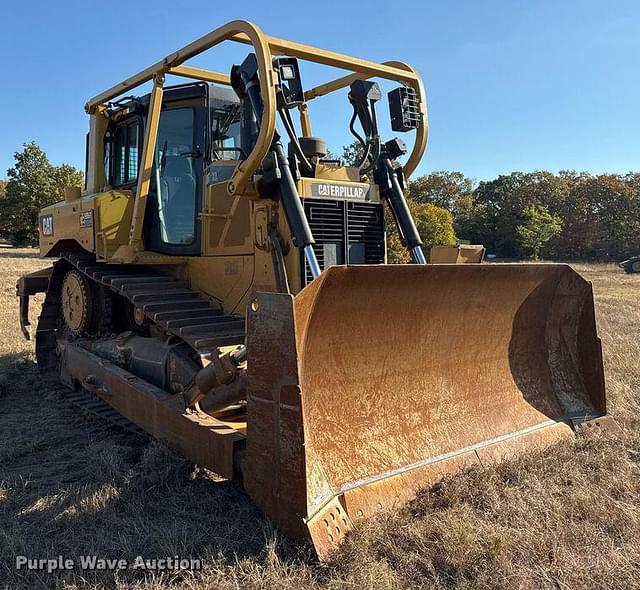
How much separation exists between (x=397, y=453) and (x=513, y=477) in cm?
75

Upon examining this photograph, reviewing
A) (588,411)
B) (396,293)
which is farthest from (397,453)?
(588,411)

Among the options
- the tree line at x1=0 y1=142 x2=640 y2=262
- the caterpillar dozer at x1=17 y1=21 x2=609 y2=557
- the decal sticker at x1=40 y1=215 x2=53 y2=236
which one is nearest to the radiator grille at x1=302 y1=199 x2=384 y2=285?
the caterpillar dozer at x1=17 y1=21 x2=609 y2=557

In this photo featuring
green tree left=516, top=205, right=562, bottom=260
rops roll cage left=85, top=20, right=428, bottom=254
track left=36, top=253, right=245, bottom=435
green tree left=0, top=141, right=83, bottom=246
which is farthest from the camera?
green tree left=516, top=205, right=562, bottom=260

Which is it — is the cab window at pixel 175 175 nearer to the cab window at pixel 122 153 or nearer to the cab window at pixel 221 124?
the cab window at pixel 221 124

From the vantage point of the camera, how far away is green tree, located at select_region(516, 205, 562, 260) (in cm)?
4231

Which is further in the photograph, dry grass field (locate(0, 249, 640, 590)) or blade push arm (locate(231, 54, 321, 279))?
blade push arm (locate(231, 54, 321, 279))

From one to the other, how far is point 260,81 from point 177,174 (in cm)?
182

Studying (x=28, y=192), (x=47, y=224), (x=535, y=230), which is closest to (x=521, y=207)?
(x=535, y=230)

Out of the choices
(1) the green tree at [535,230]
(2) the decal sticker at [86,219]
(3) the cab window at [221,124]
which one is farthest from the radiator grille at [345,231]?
(1) the green tree at [535,230]

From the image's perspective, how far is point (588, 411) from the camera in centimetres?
431

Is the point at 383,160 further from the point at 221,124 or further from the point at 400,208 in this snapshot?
the point at 221,124

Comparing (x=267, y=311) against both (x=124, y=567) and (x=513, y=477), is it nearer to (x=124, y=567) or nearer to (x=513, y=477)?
(x=124, y=567)

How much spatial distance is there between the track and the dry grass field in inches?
30.1

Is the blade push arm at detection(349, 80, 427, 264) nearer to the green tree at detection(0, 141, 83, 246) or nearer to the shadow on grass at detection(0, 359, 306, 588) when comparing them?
the shadow on grass at detection(0, 359, 306, 588)
